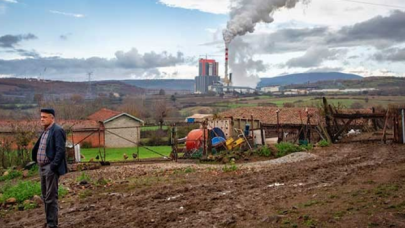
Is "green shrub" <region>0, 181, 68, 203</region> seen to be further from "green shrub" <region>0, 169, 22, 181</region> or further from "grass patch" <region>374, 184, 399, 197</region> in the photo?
"grass patch" <region>374, 184, 399, 197</region>

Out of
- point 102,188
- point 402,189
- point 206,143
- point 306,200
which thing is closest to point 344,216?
point 306,200

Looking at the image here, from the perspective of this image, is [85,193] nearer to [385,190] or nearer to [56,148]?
[56,148]

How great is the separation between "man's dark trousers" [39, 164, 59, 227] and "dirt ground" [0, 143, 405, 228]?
0.53 metres

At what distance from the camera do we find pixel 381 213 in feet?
23.6

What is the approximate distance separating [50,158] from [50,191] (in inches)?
22.7

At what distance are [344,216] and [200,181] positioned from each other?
22.6ft

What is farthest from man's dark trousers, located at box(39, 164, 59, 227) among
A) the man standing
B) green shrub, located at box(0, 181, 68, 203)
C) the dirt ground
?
green shrub, located at box(0, 181, 68, 203)

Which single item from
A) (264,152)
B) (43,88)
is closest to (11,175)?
(264,152)

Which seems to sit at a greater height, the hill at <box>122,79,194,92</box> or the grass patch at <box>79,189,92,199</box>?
the hill at <box>122,79,194,92</box>

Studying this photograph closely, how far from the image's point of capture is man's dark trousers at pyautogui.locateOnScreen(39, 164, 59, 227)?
7.78 meters

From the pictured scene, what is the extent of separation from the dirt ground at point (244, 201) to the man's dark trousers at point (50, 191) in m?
0.53

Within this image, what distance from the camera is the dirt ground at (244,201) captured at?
754cm

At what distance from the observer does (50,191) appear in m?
7.78

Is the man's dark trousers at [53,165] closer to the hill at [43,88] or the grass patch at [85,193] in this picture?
the grass patch at [85,193]
